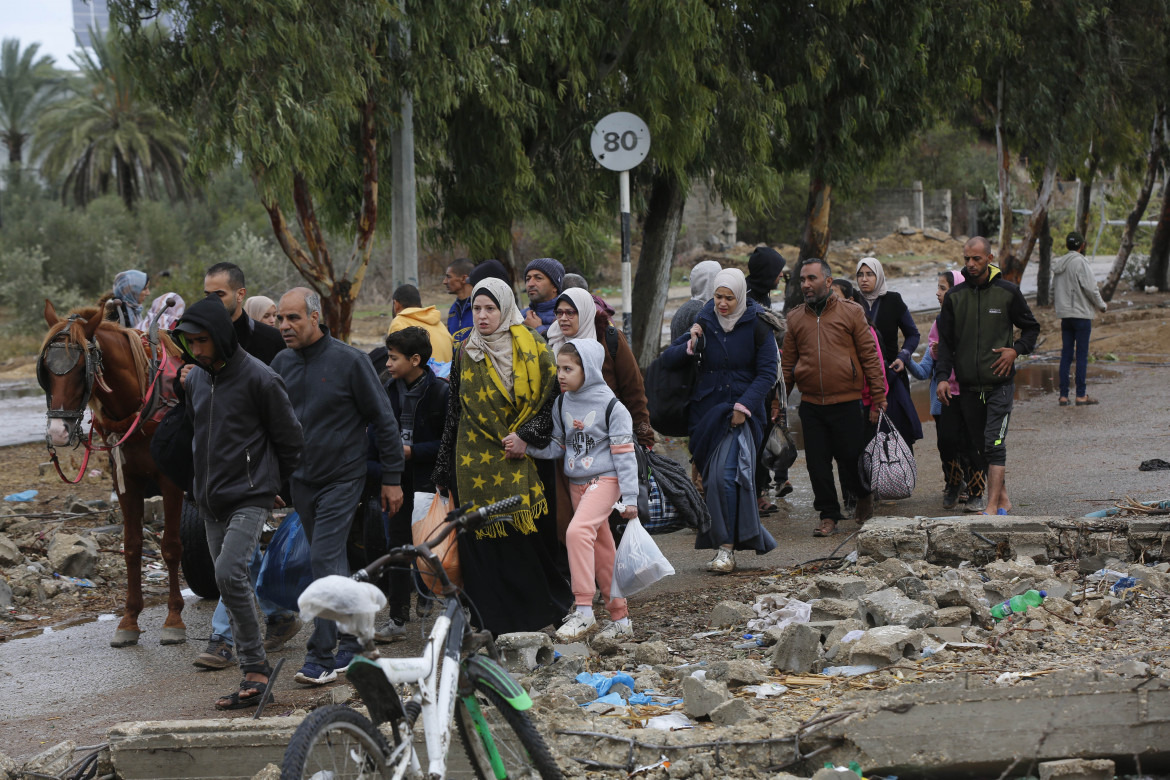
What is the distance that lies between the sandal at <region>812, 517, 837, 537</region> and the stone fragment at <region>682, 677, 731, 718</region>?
4073 millimetres

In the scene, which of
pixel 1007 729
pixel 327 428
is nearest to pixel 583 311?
pixel 327 428

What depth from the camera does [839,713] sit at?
14.4ft

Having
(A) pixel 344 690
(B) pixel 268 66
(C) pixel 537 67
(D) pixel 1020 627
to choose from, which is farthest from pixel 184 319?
(C) pixel 537 67

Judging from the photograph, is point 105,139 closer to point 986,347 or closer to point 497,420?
point 986,347

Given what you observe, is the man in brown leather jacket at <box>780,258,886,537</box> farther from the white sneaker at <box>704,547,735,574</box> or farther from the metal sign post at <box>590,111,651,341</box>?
the metal sign post at <box>590,111,651,341</box>

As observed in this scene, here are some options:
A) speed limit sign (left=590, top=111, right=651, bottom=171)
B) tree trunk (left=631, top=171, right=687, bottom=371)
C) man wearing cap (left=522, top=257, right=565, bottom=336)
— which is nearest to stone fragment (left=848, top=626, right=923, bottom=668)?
man wearing cap (left=522, top=257, right=565, bottom=336)

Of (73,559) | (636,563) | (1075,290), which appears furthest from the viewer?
(1075,290)

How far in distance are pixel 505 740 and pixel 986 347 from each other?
572 centimetres

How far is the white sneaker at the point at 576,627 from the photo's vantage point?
6.02 meters

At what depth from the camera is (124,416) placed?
23.5 ft

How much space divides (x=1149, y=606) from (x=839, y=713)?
2422mm

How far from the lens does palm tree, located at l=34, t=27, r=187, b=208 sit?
3797 centimetres

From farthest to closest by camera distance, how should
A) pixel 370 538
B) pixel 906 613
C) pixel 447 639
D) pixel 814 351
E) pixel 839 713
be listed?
pixel 814 351 < pixel 370 538 < pixel 906 613 < pixel 839 713 < pixel 447 639

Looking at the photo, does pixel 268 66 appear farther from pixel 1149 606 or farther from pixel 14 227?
pixel 14 227
